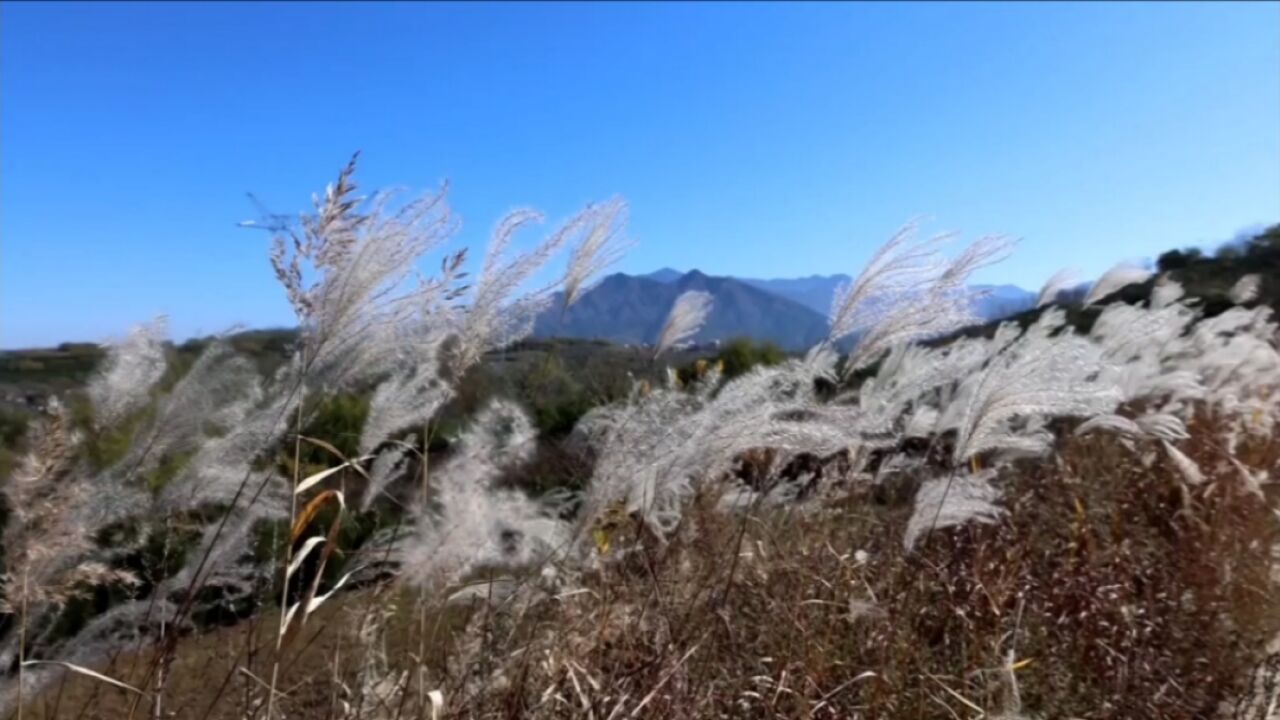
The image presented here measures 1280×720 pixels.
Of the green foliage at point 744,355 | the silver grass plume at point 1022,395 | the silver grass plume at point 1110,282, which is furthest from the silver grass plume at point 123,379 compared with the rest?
the green foliage at point 744,355

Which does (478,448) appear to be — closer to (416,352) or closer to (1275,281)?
(416,352)

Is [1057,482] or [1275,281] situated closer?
[1057,482]

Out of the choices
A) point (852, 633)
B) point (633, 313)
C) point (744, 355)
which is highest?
point (633, 313)

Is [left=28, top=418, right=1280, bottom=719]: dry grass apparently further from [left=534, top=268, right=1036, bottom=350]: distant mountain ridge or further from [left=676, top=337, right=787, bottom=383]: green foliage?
[left=676, top=337, right=787, bottom=383]: green foliage

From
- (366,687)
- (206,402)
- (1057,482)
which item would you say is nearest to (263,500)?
(206,402)

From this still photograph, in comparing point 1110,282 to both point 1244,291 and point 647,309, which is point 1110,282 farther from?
point 647,309

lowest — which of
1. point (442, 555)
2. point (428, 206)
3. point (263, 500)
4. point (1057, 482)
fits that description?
point (1057, 482)

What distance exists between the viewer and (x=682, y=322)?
318 cm

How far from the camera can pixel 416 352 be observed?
7.36 ft

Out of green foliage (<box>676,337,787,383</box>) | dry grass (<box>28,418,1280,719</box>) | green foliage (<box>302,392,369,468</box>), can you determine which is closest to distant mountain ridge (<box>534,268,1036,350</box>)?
green foliage (<box>676,337,787,383</box>)

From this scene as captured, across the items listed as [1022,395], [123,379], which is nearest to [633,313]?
[1022,395]

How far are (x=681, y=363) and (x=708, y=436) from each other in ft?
14.9

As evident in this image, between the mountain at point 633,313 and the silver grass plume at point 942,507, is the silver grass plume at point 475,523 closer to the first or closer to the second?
the mountain at point 633,313

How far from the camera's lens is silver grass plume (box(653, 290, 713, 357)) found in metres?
3.14
